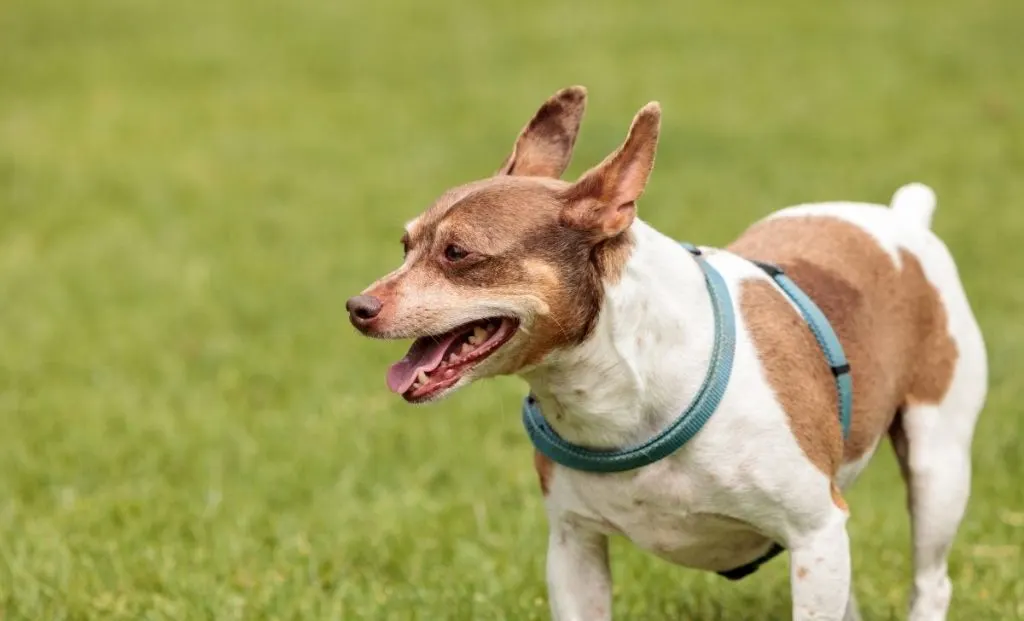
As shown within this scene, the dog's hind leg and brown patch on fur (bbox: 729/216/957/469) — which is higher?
brown patch on fur (bbox: 729/216/957/469)

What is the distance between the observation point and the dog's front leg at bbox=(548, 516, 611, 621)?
175 inches

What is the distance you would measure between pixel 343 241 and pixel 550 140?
6.64m

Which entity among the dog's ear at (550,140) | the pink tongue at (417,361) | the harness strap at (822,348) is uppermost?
the dog's ear at (550,140)

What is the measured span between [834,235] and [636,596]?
4.54 feet

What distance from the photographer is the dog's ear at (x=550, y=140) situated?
452cm

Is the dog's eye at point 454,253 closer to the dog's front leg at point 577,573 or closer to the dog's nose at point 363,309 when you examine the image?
the dog's nose at point 363,309

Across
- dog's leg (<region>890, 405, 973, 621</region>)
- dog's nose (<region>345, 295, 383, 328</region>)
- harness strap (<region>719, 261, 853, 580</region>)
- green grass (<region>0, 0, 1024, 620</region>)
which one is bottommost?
green grass (<region>0, 0, 1024, 620</region>)

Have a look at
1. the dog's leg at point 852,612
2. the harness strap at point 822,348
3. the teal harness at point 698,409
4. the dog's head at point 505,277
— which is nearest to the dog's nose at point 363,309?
the dog's head at point 505,277

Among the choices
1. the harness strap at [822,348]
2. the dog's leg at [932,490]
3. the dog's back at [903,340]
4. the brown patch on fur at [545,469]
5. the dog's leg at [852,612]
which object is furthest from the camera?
the dog's leg at [852,612]

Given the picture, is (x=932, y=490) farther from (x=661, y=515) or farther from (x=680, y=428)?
(x=680, y=428)

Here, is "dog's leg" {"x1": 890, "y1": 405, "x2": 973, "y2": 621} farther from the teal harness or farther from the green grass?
the teal harness

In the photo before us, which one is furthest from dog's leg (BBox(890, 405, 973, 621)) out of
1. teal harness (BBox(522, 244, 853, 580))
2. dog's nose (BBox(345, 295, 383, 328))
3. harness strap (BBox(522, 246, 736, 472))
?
dog's nose (BBox(345, 295, 383, 328))

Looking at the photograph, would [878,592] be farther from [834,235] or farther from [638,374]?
[638,374]

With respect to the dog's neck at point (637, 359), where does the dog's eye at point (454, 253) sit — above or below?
above
